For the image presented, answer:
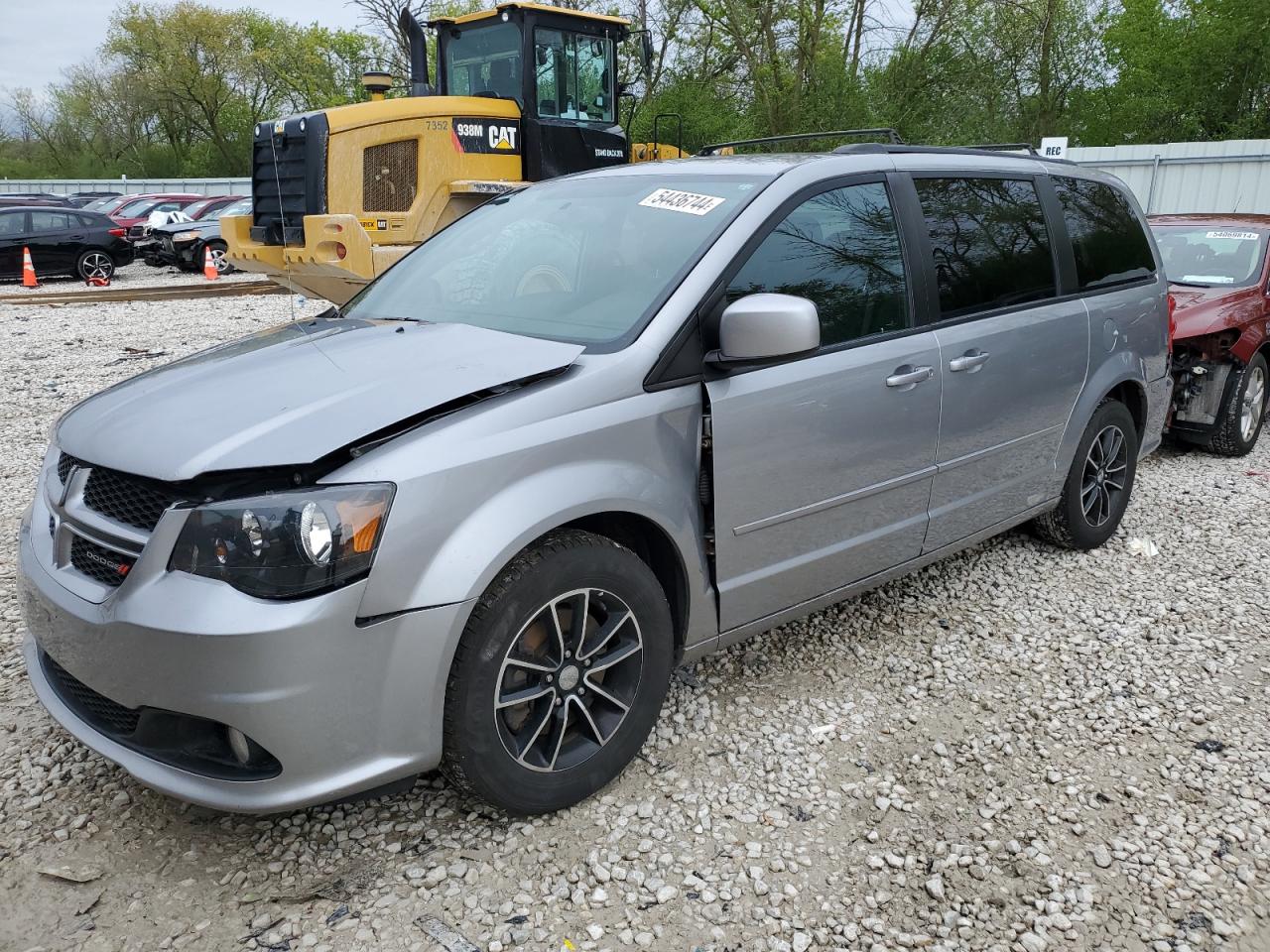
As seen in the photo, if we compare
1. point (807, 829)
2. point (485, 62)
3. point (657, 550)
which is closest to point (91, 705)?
point (657, 550)

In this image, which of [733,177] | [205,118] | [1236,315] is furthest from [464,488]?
[205,118]

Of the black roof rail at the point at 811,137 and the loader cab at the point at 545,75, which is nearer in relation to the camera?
the black roof rail at the point at 811,137

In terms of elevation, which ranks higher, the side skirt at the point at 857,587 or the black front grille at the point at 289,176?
the black front grille at the point at 289,176

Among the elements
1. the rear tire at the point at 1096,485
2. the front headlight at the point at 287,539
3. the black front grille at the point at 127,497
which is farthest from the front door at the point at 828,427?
the black front grille at the point at 127,497

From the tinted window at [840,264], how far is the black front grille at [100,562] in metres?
1.88

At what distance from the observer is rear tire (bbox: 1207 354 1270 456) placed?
7.01m

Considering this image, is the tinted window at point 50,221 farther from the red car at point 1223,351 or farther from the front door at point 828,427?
the front door at point 828,427

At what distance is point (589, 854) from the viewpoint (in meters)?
2.76

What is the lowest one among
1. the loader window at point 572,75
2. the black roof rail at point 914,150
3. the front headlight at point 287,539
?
the front headlight at point 287,539

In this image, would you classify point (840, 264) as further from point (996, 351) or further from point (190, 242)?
point (190, 242)

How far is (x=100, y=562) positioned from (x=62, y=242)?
19.9 meters

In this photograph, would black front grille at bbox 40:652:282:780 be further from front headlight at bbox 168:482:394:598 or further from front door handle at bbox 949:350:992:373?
front door handle at bbox 949:350:992:373

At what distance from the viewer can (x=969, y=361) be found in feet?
12.7

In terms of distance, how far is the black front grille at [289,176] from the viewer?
9891 millimetres
